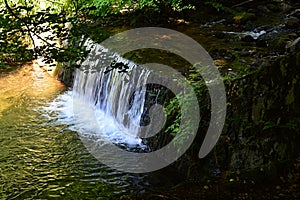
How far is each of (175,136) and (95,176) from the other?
1.38 m

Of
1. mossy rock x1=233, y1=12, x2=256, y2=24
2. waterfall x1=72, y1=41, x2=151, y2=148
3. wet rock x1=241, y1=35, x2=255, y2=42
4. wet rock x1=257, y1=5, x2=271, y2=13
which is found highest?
wet rock x1=257, y1=5, x2=271, y2=13

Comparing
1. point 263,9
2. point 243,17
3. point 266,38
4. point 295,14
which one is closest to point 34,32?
point 266,38

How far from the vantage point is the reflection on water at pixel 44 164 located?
5.75 meters

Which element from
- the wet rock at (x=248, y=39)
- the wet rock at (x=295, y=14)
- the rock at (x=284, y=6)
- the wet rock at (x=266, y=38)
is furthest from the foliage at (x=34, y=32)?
the rock at (x=284, y=6)

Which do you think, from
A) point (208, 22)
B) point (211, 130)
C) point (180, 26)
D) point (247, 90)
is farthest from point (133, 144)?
point (208, 22)

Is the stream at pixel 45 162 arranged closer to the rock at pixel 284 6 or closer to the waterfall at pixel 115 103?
the waterfall at pixel 115 103

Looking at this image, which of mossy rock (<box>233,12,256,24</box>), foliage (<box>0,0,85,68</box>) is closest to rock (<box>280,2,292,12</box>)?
mossy rock (<box>233,12,256,24</box>)

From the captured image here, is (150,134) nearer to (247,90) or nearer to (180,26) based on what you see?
(247,90)

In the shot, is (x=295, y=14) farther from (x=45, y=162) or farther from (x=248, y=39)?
(x=45, y=162)

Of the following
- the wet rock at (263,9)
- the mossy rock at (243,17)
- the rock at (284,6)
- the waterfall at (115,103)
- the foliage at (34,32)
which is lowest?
the waterfall at (115,103)

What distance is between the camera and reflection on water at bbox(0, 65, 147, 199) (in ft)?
18.9

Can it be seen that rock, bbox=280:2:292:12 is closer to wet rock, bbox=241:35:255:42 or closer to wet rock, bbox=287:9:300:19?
wet rock, bbox=287:9:300:19

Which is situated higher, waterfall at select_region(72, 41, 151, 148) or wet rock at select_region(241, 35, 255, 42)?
wet rock at select_region(241, 35, 255, 42)

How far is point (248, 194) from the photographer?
146 inches
